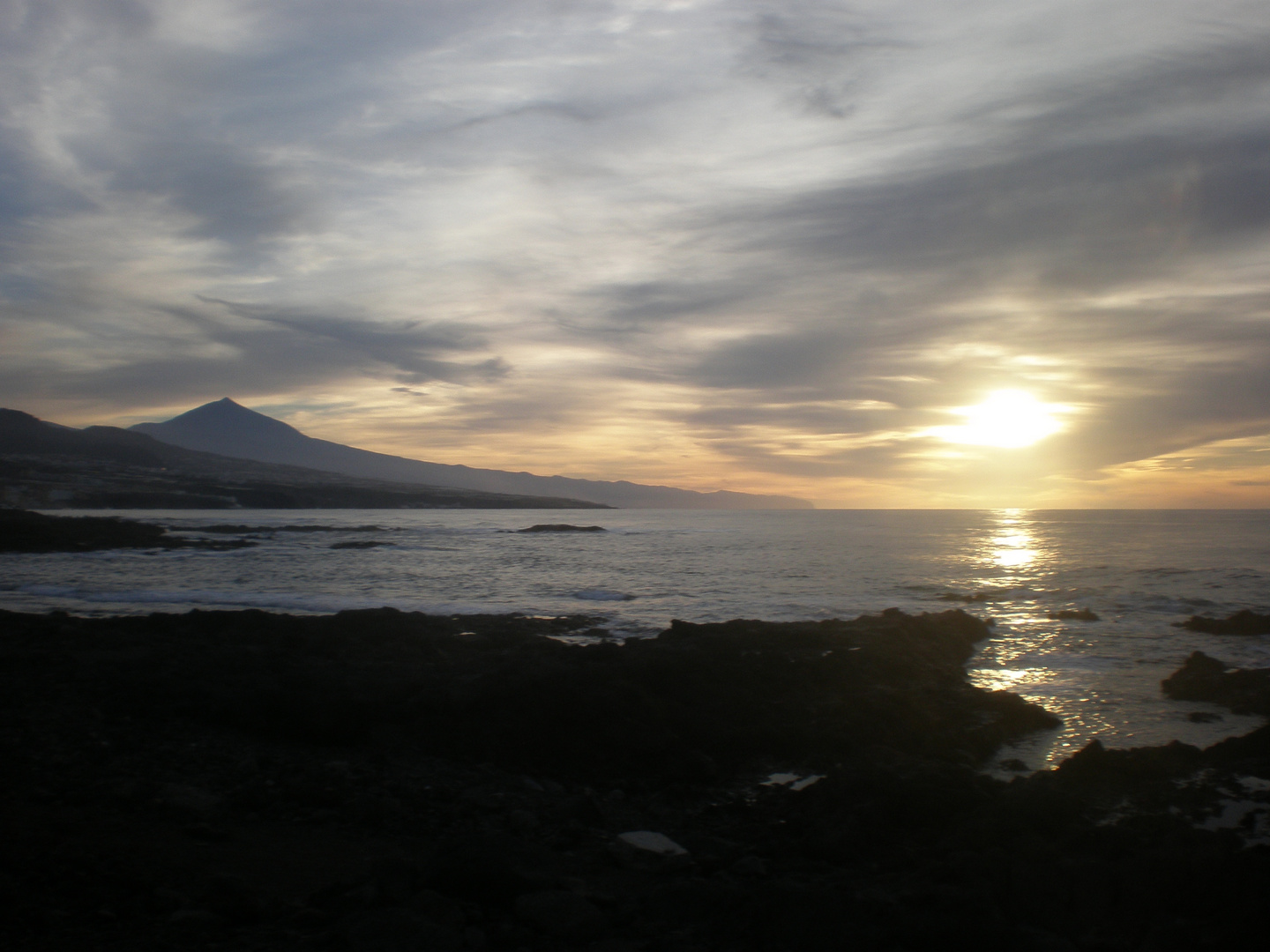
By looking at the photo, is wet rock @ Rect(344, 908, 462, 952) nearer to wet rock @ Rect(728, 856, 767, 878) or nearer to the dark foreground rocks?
wet rock @ Rect(728, 856, 767, 878)

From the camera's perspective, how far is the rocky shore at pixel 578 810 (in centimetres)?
543

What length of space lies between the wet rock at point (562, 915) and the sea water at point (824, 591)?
792 centimetres

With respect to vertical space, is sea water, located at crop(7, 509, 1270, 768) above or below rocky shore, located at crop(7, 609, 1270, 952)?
below

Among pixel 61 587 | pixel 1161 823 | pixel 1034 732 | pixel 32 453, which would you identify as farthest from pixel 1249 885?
pixel 32 453

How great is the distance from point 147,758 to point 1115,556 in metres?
62.9

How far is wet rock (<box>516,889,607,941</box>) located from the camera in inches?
216

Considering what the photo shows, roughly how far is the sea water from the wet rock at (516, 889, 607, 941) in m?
7.92

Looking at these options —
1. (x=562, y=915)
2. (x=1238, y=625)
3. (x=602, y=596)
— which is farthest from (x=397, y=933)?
(x=602, y=596)

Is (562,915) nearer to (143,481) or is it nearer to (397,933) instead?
(397,933)

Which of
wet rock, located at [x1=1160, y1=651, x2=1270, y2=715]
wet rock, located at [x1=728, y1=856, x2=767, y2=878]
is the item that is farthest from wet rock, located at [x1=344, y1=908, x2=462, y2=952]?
wet rock, located at [x1=1160, y1=651, x2=1270, y2=715]

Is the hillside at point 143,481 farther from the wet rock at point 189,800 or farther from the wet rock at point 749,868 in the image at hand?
the wet rock at point 749,868

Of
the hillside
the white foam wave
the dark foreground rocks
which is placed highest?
the hillside

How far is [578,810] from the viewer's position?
802cm

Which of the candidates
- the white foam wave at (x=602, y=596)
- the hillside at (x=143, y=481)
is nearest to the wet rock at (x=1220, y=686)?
the white foam wave at (x=602, y=596)
